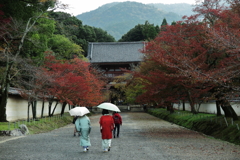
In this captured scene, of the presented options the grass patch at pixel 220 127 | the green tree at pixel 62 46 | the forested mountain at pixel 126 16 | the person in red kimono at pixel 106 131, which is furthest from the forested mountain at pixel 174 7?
the person in red kimono at pixel 106 131

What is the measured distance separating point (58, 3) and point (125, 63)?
3240 cm

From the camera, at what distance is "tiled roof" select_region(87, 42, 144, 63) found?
49.0m

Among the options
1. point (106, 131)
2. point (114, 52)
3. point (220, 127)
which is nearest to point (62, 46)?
point (114, 52)

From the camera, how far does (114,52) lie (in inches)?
2013

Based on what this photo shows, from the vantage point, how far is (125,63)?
158ft

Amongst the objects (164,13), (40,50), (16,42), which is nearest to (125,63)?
(40,50)

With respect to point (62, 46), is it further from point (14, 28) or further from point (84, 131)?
point (84, 131)

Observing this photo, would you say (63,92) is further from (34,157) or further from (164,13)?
(164,13)

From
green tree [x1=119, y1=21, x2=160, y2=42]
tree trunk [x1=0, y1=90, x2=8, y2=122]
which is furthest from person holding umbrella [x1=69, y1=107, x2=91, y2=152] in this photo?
green tree [x1=119, y1=21, x2=160, y2=42]

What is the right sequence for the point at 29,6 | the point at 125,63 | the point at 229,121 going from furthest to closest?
the point at 125,63
the point at 29,6
the point at 229,121

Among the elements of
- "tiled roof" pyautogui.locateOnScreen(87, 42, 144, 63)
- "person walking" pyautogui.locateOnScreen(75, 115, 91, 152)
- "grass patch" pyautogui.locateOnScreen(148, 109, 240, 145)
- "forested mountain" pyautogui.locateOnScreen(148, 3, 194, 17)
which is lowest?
"grass patch" pyautogui.locateOnScreen(148, 109, 240, 145)

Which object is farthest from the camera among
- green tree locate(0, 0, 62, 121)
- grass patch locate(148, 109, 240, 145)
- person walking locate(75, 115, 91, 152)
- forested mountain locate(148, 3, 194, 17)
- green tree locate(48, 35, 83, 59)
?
forested mountain locate(148, 3, 194, 17)

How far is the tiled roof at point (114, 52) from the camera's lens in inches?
1928

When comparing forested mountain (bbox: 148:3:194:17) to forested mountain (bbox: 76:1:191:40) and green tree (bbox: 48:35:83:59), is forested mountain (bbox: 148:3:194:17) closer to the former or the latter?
forested mountain (bbox: 76:1:191:40)
